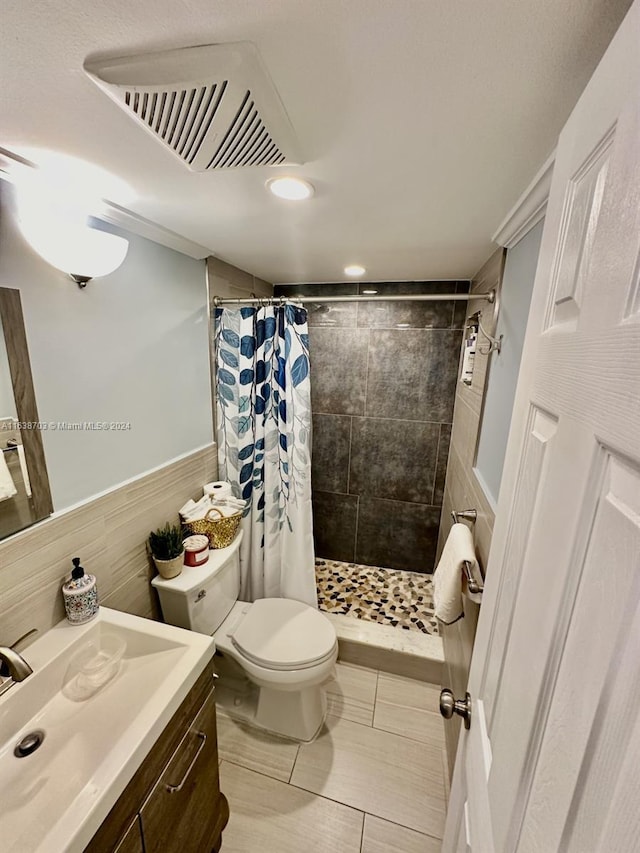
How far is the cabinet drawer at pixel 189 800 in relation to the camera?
0.86 m

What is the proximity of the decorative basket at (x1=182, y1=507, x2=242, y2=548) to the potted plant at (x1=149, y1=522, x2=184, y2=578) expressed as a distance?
164mm

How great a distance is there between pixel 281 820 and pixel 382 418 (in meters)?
2.01

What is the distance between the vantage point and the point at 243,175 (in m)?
0.87

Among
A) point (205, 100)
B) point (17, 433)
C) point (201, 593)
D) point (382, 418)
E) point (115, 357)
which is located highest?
point (205, 100)

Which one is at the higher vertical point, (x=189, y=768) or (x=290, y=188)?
(x=290, y=188)

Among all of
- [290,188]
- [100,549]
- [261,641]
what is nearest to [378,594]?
[261,641]

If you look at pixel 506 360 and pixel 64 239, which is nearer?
pixel 64 239

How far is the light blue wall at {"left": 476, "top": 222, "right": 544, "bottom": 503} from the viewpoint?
1050mm

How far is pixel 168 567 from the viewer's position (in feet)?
4.55

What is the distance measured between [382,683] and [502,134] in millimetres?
2336

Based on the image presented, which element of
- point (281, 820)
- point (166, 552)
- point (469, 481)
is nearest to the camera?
point (281, 820)


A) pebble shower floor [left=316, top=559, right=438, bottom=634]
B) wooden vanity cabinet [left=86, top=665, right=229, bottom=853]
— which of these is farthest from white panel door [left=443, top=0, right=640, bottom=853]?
pebble shower floor [left=316, top=559, right=438, bottom=634]

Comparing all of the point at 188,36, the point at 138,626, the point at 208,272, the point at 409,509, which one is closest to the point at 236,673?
the point at 138,626

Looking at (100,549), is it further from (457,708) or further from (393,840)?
(393,840)
